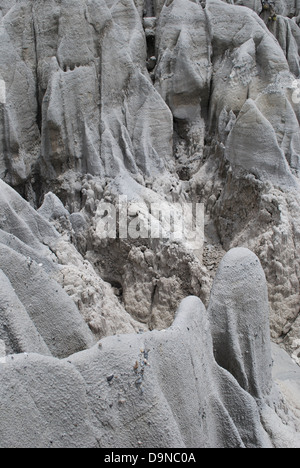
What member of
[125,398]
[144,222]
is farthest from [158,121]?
[125,398]

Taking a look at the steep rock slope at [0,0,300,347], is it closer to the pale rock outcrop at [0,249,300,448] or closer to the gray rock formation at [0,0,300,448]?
the gray rock formation at [0,0,300,448]

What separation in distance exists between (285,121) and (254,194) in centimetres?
98

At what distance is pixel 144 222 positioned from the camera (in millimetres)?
4887

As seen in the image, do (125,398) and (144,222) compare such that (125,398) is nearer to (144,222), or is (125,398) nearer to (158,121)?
(144,222)

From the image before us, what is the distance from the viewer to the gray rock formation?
2.19m

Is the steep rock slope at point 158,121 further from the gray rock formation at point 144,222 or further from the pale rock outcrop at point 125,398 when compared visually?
the pale rock outcrop at point 125,398

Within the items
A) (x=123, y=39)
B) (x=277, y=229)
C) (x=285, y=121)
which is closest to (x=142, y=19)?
(x=123, y=39)

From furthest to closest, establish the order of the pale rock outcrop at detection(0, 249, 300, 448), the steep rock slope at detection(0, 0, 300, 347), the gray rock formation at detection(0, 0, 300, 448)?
the steep rock slope at detection(0, 0, 300, 347) → the gray rock formation at detection(0, 0, 300, 448) → the pale rock outcrop at detection(0, 249, 300, 448)

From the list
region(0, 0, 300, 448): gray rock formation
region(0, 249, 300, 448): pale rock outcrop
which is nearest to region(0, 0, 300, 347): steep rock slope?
A: region(0, 0, 300, 448): gray rock formation

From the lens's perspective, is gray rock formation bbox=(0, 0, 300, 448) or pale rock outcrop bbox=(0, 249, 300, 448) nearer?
pale rock outcrop bbox=(0, 249, 300, 448)

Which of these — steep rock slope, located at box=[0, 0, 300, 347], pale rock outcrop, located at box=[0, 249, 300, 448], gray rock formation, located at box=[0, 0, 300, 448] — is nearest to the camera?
pale rock outcrop, located at box=[0, 249, 300, 448]

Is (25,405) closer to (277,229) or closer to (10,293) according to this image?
(10,293)

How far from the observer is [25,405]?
2.01 meters

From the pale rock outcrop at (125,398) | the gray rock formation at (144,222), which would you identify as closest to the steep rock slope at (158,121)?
the gray rock formation at (144,222)
